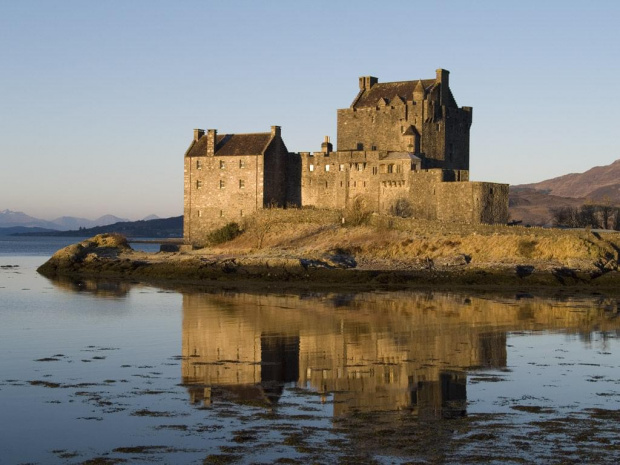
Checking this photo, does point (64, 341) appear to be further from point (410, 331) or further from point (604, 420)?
point (604, 420)

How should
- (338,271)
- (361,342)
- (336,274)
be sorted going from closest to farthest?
(361,342), (336,274), (338,271)

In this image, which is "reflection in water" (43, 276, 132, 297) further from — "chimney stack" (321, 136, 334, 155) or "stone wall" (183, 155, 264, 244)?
"chimney stack" (321, 136, 334, 155)

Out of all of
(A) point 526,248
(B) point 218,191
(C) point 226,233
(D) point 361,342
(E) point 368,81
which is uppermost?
(E) point 368,81

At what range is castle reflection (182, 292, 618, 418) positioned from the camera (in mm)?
20031

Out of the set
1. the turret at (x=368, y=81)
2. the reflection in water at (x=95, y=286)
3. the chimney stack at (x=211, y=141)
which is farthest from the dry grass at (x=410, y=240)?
the turret at (x=368, y=81)

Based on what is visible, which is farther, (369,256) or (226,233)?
(226,233)

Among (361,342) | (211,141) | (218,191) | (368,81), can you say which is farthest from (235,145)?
(361,342)

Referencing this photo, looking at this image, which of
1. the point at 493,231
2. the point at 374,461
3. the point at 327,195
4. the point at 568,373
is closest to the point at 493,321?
the point at 568,373

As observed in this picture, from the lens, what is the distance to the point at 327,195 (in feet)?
221

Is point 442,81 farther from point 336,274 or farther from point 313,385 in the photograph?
point 313,385

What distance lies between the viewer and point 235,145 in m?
68.7

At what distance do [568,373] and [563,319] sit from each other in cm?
1118

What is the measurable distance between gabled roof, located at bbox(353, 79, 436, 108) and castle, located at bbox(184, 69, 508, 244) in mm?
90

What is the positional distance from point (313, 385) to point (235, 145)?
49.2 m
